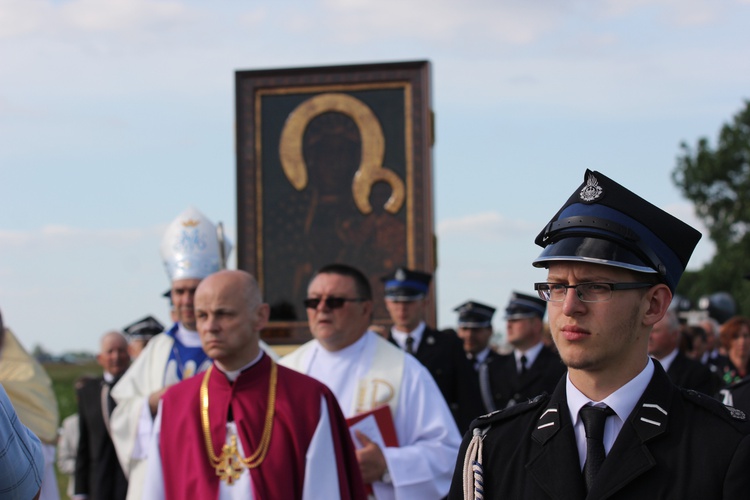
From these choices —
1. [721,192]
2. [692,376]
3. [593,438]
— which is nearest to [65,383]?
[721,192]

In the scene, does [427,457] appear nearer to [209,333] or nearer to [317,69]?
[209,333]

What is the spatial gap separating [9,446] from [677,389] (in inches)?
67.0

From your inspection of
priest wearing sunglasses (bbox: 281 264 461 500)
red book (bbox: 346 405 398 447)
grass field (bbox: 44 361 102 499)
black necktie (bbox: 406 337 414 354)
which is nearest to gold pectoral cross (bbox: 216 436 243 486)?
priest wearing sunglasses (bbox: 281 264 461 500)

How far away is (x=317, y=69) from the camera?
10586 mm

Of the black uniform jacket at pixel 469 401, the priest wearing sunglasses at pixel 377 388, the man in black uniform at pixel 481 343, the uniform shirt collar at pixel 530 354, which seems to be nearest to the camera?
the priest wearing sunglasses at pixel 377 388

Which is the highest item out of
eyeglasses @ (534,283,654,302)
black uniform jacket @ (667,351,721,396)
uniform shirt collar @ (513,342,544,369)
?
eyeglasses @ (534,283,654,302)

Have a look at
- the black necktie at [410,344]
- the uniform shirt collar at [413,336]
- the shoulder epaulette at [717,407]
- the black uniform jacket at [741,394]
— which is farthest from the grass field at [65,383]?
the shoulder epaulette at [717,407]

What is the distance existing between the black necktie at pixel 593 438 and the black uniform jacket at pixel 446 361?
568cm

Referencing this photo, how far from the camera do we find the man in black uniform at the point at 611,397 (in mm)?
2758

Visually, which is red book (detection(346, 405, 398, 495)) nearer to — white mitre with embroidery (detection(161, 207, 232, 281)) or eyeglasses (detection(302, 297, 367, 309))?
eyeglasses (detection(302, 297, 367, 309))

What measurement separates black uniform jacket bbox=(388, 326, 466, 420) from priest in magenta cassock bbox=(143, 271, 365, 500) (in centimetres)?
309

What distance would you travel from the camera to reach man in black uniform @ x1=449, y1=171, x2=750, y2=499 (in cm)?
276

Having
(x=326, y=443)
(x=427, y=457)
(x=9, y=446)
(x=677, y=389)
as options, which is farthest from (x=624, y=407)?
(x=427, y=457)

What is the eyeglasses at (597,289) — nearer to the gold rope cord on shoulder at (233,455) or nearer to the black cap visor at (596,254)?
the black cap visor at (596,254)
